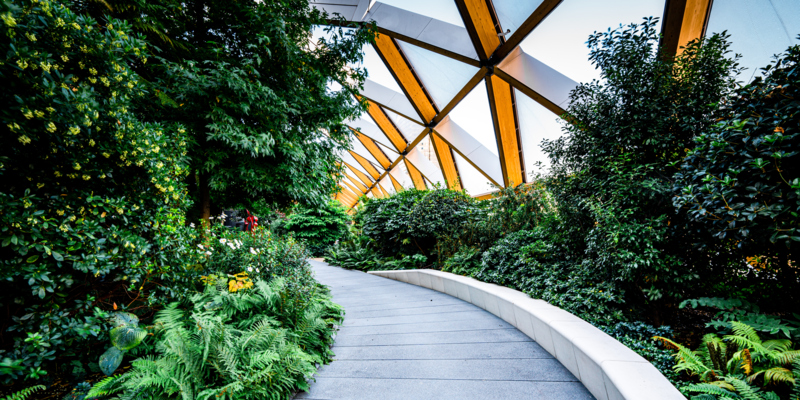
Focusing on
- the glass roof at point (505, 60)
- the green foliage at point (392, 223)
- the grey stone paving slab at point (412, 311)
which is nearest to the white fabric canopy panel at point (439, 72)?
the glass roof at point (505, 60)

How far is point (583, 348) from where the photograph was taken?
208 cm

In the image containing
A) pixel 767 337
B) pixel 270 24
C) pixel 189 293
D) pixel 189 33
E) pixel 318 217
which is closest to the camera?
pixel 767 337

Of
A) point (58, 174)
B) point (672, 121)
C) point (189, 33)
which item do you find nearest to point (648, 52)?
point (672, 121)

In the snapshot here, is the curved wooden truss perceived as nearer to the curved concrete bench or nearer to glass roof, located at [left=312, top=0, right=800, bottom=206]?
glass roof, located at [left=312, top=0, right=800, bottom=206]

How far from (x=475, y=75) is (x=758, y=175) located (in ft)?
24.2

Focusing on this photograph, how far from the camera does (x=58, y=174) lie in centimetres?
188

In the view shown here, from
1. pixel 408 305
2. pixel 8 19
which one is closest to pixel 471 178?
pixel 408 305

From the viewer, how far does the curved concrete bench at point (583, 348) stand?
64.4 inches

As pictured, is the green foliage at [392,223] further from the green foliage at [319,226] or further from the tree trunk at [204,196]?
the green foliage at [319,226]

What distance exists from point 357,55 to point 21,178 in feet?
14.9

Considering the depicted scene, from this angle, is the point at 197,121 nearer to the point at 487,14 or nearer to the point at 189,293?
the point at 189,293

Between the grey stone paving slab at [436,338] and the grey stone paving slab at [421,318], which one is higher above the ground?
the grey stone paving slab at [421,318]

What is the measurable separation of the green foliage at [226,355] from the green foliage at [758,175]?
3255 millimetres

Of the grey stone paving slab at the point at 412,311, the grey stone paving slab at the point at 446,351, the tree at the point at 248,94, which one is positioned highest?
the tree at the point at 248,94
